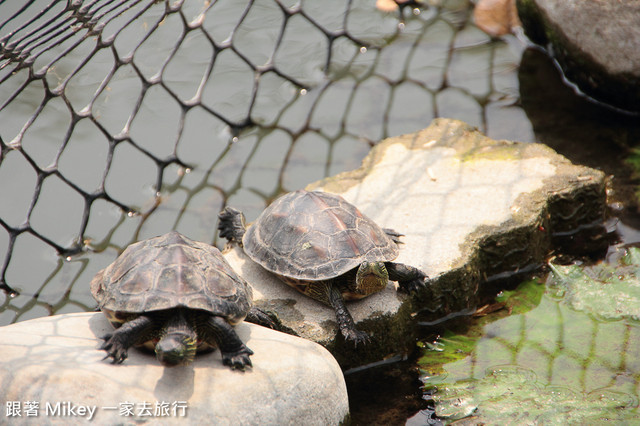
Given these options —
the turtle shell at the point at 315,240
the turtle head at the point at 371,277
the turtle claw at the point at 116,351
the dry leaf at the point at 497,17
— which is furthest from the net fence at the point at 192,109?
the turtle head at the point at 371,277

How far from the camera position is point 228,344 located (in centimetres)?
261

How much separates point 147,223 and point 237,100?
147 cm

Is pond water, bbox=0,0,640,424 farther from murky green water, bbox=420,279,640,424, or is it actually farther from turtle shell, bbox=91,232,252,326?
turtle shell, bbox=91,232,252,326

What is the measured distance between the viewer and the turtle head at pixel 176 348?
2385 mm

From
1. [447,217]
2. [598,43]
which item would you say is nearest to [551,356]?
[447,217]

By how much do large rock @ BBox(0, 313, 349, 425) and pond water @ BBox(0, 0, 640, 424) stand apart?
0.57m

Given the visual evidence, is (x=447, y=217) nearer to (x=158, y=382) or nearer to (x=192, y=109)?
(x=158, y=382)

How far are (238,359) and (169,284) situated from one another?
0.41m

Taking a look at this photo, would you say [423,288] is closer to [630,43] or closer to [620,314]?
[620,314]

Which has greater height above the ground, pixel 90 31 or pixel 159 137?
pixel 90 31

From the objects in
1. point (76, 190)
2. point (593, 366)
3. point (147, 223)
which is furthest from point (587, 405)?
point (76, 190)

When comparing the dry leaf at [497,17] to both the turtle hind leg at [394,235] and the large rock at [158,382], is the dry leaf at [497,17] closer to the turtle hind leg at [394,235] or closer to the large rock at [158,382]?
the turtle hind leg at [394,235]

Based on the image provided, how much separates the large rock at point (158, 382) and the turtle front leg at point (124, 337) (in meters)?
0.04

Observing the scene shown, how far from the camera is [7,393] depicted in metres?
2.40
